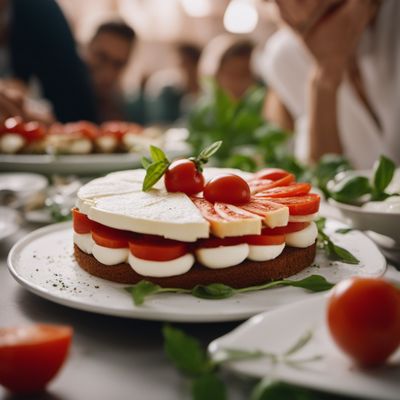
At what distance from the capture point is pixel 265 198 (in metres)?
1.24

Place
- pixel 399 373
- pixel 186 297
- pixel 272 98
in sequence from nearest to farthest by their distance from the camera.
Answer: pixel 399 373 < pixel 186 297 < pixel 272 98

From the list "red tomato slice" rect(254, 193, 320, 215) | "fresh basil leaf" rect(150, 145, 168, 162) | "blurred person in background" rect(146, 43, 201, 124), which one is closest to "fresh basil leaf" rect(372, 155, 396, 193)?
"red tomato slice" rect(254, 193, 320, 215)

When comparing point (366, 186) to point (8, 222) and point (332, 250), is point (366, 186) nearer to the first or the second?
point (332, 250)

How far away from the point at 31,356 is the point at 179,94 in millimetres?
8678

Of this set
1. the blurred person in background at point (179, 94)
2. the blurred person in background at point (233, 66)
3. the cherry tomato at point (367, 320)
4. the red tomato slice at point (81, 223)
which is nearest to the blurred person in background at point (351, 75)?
the red tomato slice at point (81, 223)

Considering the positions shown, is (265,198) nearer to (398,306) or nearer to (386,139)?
(398,306)

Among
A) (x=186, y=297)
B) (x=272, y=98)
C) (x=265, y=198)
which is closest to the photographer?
(x=186, y=297)

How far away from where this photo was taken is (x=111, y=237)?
1.11 meters

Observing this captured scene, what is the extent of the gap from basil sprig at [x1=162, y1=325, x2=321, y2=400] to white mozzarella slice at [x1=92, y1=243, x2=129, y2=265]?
377 mm

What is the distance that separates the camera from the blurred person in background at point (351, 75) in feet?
8.25

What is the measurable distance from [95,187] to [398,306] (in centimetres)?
78

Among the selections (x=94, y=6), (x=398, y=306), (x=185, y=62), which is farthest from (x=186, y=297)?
(x=94, y=6)

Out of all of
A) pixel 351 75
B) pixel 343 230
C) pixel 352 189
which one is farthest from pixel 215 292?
pixel 351 75

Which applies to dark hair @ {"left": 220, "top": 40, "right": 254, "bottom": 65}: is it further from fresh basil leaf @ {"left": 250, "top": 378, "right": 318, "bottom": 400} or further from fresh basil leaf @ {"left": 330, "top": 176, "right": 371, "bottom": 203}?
fresh basil leaf @ {"left": 250, "top": 378, "right": 318, "bottom": 400}
